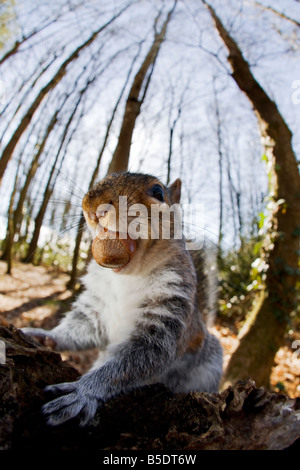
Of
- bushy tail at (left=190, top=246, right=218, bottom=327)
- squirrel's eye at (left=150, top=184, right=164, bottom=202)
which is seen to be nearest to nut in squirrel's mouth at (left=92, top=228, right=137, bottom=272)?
squirrel's eye at (left=150, top=184, right=164, bottom=202)

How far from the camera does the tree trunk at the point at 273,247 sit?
2.11 meters

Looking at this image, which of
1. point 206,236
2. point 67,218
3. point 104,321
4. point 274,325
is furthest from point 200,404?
point 274,325

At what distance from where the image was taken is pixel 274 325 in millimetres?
2184

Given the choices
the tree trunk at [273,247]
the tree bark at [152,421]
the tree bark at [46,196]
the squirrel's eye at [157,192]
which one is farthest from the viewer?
the tree trunk at [273,247]

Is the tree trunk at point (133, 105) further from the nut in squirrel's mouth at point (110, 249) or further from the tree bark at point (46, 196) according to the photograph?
the nut in squirrel's mouth at point (110, 249)

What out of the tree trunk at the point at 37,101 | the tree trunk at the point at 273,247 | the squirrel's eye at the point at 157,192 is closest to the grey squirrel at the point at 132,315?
the squirrel's eye at the point at 157,192

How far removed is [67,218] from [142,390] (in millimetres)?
710

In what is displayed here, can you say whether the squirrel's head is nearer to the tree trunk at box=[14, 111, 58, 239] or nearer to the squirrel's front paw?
the squirrel's front paw

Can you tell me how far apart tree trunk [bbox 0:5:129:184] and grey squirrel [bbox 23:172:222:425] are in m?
0.66

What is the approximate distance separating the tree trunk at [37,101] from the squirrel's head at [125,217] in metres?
0.70

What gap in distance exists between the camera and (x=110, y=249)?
71cm

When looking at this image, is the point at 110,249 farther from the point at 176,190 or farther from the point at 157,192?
the point at 176,190

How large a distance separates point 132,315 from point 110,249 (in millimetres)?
322
